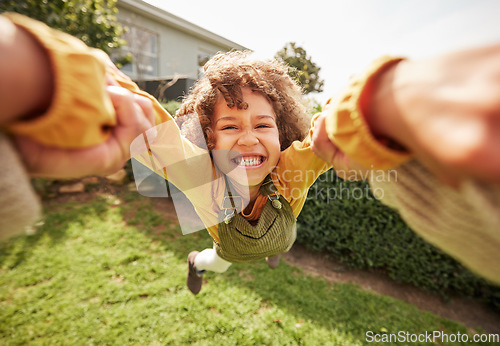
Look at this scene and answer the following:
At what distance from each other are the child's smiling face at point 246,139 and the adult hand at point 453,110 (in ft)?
3.39

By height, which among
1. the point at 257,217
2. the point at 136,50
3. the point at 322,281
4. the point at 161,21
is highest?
the point at 161,21

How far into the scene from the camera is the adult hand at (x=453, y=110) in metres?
0.34

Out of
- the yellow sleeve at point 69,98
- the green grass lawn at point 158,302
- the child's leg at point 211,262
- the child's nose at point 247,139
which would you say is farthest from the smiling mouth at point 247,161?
the green grass lawn at point 158,302

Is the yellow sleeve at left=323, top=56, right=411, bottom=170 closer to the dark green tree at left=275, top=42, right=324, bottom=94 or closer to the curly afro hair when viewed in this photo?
the curly afro hair

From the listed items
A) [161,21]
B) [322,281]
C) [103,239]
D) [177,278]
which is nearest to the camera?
[177,278]

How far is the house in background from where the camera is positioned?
792 cm

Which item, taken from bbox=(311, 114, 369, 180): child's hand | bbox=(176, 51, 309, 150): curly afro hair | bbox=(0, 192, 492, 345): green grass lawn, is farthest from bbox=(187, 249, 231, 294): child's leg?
bbox=(311, 114, 369, 180): child's hand

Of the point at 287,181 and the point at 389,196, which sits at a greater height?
the point at 389,196

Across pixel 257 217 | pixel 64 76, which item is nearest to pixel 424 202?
pixel 64 76

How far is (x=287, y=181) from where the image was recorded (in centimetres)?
175

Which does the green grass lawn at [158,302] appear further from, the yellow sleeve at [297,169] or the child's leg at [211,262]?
the yellow sleeve at [297,169]

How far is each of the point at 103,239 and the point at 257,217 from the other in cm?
339

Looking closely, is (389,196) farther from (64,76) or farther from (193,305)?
(193,305)

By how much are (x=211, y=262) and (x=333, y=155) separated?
78.7 inches
